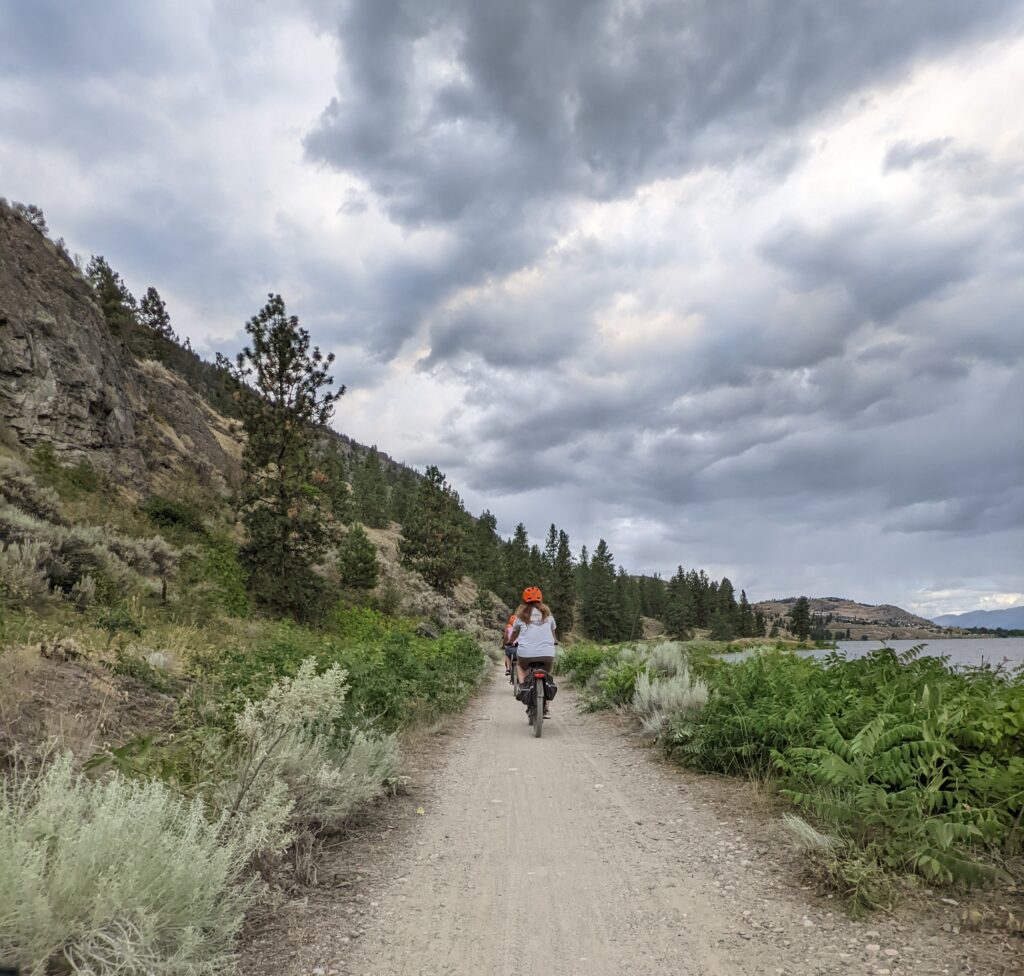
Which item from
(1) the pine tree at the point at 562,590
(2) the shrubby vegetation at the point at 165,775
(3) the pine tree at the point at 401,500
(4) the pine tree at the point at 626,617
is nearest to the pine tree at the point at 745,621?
(4) the pine tree at the point at 626,617

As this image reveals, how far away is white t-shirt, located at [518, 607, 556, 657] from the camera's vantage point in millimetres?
9477

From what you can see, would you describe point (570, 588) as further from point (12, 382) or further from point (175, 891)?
point (175, 891)

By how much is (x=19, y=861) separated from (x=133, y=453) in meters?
24.8

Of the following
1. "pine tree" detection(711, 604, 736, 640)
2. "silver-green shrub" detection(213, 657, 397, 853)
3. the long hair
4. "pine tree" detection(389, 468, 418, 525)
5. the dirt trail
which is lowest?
"pine tree" detection(711, 604, 736, 640)

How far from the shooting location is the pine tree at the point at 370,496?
257ft

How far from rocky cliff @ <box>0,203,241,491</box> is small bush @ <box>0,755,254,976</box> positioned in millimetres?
20141

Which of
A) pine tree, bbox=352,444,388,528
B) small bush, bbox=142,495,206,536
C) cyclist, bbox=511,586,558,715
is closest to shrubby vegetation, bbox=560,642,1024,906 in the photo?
cyclist, bbox=511,586,558,715

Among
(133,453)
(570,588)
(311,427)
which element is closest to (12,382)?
(133,453)

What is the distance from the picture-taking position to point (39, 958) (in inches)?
83.9

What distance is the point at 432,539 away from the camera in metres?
46.9

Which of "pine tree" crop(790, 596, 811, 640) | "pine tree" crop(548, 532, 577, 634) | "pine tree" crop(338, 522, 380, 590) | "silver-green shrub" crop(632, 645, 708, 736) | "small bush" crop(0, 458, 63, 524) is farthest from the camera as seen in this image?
"pine tree" crop(790, 596, 811, 640)

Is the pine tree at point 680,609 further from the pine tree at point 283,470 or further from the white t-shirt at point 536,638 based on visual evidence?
the white t-shirt at point 536,638

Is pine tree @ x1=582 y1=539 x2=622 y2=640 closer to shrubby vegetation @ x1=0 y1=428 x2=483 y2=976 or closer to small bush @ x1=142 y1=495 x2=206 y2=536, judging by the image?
small bush @ x1=142 y1=495 x2=206 y2=536

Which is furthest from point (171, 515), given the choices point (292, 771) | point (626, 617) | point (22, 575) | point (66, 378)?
point (626, 617)
